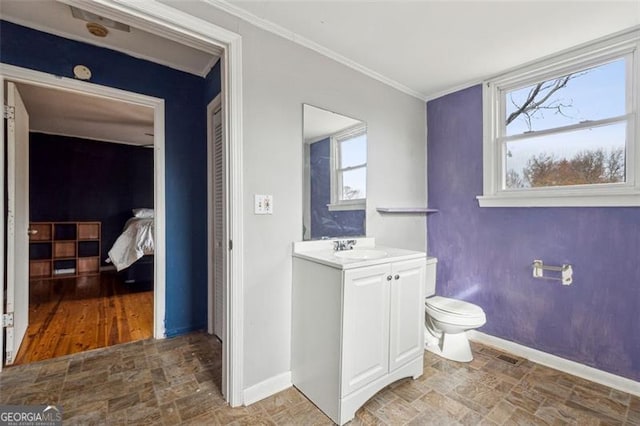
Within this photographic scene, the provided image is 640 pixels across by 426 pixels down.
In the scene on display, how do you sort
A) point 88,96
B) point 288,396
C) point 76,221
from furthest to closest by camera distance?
1. point 76,221
2. point 88,96
3. point 288,396

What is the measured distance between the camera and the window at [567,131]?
1.88 m

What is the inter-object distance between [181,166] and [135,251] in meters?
2.21

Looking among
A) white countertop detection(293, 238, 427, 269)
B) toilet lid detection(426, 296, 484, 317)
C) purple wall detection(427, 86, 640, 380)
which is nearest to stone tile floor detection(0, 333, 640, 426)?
purple wall detection(427, 86, 640, 380)

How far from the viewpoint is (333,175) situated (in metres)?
2.16

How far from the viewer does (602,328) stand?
6.33 feet

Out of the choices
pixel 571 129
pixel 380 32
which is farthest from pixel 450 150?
pixel 380 32

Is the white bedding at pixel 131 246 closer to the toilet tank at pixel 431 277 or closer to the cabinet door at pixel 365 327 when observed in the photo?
the cabinet door at pixel 365 327

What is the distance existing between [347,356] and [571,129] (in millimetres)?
2287

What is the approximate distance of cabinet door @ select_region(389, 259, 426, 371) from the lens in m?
1.76

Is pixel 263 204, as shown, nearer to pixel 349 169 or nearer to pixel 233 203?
pixel 233 203

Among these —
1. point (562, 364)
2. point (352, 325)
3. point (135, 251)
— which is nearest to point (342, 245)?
point (352, 325)

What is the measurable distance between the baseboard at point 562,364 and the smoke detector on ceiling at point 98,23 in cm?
367

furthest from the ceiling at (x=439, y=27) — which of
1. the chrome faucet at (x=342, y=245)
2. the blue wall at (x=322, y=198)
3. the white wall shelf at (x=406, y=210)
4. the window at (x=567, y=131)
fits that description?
the chrome faucet at (x=342, y=245)

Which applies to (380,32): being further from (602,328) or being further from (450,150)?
(602,328)
